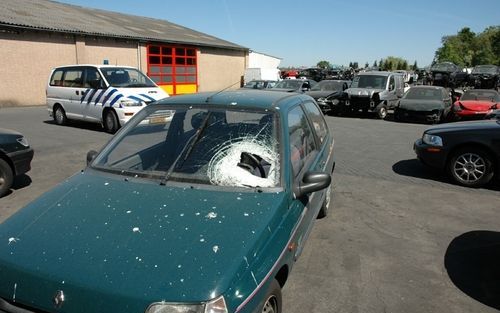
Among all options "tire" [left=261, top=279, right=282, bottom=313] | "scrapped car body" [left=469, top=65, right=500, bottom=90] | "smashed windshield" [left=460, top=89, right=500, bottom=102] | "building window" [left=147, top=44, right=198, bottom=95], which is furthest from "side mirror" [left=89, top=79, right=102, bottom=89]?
"scrapped car body" [left=469, top=65, right=500, bottom=90]

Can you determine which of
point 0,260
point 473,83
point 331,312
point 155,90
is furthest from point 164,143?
point 473,83

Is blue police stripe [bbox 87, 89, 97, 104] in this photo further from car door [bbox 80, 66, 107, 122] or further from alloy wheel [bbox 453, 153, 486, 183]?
alloy wheel [bbox 453, 153, 486, 183]

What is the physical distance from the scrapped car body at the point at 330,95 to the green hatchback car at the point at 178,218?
13658 millimetres

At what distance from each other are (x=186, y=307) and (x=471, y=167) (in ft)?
20.2

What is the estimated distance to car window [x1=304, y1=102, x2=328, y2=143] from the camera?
4.56 m

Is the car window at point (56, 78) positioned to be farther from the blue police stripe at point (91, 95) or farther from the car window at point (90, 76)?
the blue police stripe at point (91, 95)

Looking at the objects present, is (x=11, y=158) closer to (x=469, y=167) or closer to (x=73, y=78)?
(x=73, y=78)

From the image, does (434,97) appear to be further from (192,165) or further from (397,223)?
(192,165)

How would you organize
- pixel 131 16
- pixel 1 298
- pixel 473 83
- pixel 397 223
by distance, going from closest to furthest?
pixel 1 298, pixel 397 223, pixel 473 83, pixel 131 16

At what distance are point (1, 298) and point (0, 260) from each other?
206 mm

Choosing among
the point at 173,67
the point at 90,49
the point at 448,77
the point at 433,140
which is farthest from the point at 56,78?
the point at 448,77

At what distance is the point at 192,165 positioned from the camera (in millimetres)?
3166

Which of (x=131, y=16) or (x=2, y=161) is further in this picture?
(x=131, y=16)

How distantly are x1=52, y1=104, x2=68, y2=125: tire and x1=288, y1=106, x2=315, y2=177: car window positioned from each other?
419 inches
